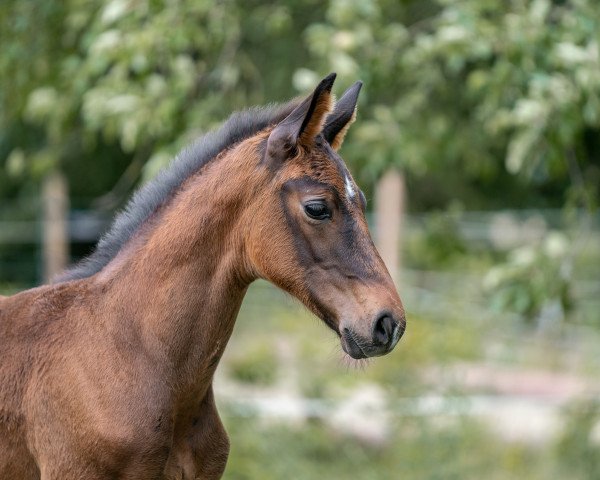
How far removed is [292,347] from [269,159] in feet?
22.5

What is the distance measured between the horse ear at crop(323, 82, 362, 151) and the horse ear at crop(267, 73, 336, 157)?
14 cm

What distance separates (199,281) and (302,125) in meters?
0.60

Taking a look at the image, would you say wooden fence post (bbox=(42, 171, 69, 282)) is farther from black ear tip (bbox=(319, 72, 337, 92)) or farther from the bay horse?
black ear tip (bbox=(319, 72, 337, 92))

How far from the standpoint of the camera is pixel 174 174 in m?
3.65

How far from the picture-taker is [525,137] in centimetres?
548

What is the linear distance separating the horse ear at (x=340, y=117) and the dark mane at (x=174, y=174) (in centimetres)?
15


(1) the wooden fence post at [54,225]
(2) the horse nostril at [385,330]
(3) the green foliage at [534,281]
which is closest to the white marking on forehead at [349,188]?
(2) the horse nostril at [385,330]

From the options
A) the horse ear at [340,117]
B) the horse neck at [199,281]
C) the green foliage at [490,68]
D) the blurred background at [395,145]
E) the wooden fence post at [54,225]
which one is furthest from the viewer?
the wooden fence post at [54,225]

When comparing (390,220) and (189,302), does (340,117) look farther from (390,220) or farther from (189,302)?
(390,220)

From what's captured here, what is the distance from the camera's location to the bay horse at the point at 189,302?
3287mm

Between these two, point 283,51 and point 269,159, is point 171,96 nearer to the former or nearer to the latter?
point 283,51

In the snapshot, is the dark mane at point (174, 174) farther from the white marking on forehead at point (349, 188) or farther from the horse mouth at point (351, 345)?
the horse mouth at point (351, 345)

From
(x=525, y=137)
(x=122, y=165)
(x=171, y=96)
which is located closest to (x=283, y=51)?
(x=171, y=96)

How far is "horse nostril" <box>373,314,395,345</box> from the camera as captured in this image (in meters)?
3.12
